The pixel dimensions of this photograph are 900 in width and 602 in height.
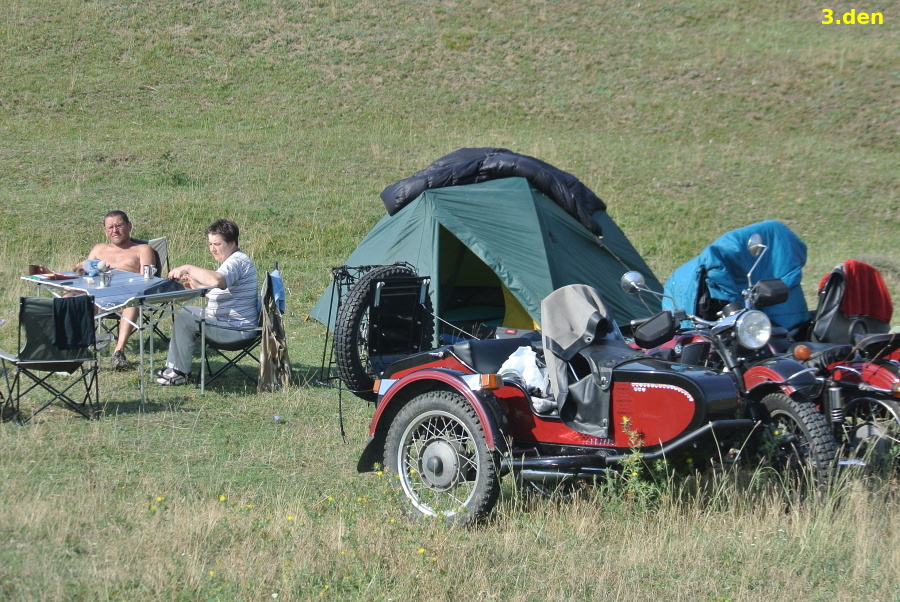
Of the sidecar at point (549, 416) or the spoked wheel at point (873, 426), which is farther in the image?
the spoked wheel at point (873, 426)

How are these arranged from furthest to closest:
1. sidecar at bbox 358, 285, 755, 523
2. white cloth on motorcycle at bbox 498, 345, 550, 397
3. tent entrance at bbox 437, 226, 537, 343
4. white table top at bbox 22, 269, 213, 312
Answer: tent entrance at bbox 437, 226, 537, 343 < white table top at bbox 22, 269, 213, 312 < white cloth on motorcycle at bbox 498, 345, 550, 397 < sidecar at bbox 358, 285, 755, 523

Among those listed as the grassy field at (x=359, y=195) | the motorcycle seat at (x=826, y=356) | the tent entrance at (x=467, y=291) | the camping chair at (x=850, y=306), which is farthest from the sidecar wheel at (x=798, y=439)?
the tent entrance at (x=467, y=291)

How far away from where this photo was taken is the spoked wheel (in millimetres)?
5426

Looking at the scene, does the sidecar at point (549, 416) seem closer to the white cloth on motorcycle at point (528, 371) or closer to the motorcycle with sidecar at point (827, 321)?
the white cloth on motorcycle at point (528, 371)

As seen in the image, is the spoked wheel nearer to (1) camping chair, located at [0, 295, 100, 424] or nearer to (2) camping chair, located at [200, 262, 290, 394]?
(2) camping chair, located at [200, 262, 290, 394]

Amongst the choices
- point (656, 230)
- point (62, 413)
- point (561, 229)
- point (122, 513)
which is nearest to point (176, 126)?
point (656, 230)

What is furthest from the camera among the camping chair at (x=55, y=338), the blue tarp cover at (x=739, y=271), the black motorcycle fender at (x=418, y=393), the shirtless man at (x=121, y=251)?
the shirtless man at (x=121, y=251)

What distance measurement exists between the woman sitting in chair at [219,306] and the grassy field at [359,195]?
0.42 m

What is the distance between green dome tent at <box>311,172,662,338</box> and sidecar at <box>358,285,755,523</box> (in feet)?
12.3

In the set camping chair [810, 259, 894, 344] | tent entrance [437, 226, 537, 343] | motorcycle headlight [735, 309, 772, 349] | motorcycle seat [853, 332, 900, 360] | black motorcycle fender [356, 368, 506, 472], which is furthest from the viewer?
tent entrance [437, 226, 537, 343]

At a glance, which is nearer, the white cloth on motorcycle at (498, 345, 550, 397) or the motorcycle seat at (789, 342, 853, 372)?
the white cloth on motorcycle at (498, 345, 550, 397)

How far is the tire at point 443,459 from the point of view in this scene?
4.70 meters

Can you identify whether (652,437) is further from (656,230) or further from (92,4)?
(92,4)

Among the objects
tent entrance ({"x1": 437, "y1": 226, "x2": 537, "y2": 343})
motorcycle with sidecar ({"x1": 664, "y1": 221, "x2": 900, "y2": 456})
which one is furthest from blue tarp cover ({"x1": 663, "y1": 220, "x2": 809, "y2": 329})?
tent entrance ({"x1": 437, "y1": 226, "x2": 537, "y2": 343})
